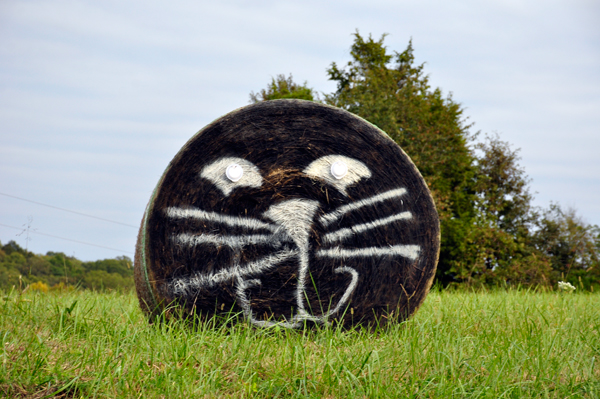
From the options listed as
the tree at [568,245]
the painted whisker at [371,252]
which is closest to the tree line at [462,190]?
the tree at [568,245]

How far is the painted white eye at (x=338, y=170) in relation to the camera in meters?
3.67

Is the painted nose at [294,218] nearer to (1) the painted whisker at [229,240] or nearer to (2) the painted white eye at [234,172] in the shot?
(1) the painted whisker at [229,240]

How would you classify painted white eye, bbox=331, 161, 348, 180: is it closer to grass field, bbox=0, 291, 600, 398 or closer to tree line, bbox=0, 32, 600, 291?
grass field, bbox=0, 291, 600, 398

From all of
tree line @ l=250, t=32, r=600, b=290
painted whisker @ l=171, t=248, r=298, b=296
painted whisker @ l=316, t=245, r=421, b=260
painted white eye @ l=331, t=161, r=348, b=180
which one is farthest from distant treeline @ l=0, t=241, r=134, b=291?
tree line @ l=250, t=32, r=600, b=290

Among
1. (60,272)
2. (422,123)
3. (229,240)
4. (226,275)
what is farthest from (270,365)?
(422,123)

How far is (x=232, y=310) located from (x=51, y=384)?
1.39 metres

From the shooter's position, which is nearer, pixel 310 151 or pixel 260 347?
pixel 260 347

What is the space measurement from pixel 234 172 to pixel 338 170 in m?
0.77

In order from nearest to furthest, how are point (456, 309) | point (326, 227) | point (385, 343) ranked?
point (385, 343), point (326, 227), point (456, 309)

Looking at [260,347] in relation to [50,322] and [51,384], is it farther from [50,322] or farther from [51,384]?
[50,322]

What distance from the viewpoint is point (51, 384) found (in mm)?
2406

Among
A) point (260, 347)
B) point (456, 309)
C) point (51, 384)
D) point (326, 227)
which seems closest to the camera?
point (51, 384)

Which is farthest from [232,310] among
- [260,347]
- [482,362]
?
[482,362]

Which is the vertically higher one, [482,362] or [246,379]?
[482,362]
